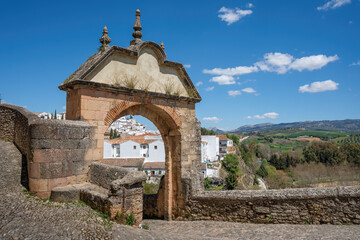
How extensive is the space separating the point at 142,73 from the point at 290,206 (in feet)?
18.3

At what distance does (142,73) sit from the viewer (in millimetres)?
8570

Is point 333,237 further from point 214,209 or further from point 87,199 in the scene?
point 87,199

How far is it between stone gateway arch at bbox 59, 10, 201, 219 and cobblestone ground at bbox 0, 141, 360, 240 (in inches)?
68.3

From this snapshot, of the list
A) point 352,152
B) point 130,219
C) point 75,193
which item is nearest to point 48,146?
point 75,193

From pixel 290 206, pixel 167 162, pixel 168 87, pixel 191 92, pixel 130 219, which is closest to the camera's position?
pixel 130 219

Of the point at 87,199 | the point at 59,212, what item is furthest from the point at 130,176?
the point at 59,212

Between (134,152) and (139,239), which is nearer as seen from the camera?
(139,239)

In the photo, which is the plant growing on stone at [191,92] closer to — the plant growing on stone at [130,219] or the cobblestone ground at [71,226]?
the cobblestone ground at [71,226]

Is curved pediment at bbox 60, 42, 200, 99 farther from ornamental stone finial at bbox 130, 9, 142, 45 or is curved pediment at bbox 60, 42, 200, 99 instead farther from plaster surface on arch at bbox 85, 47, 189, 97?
ornamental stone finial at bbox 130, 9, 142, 45

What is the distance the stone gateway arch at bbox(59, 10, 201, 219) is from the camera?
7.19 metres

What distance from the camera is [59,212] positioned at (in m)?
4.67

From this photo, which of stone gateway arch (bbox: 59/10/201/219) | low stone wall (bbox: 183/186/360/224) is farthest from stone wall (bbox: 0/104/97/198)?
low stone wall (bbox: 183/186/360/224)

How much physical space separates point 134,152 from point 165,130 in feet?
141

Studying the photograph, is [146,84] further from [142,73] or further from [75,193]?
[75,193]
